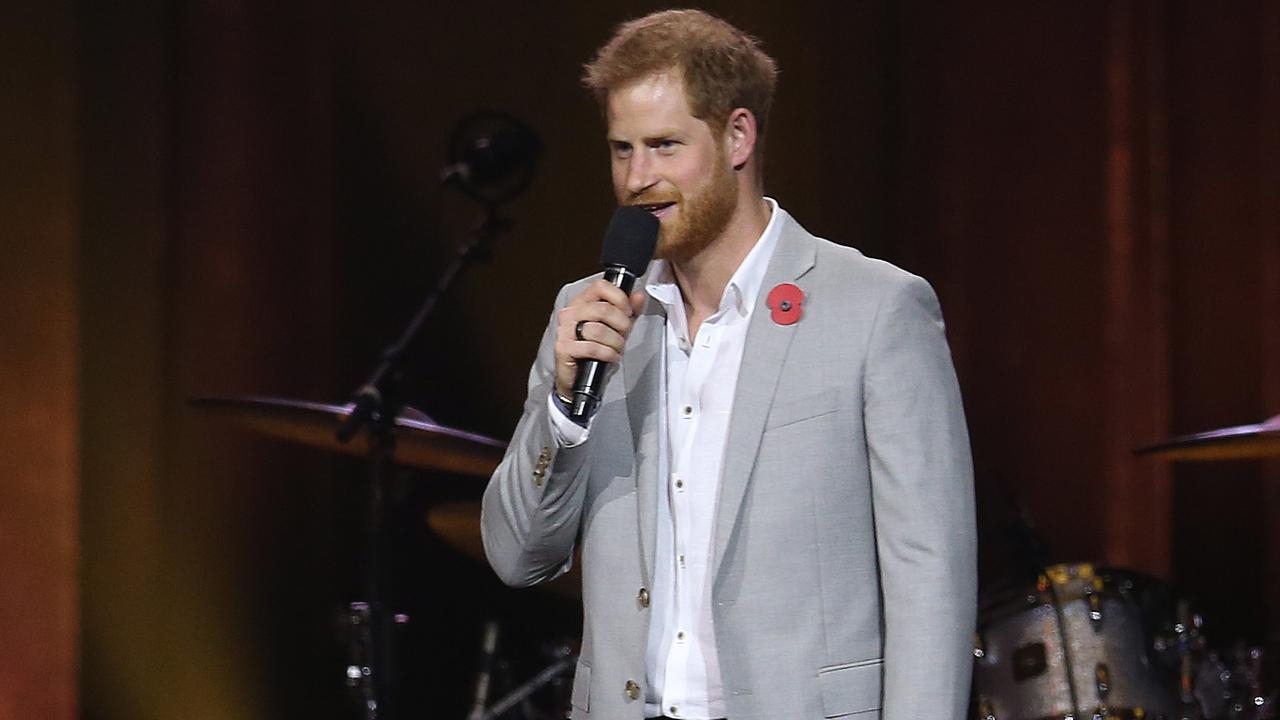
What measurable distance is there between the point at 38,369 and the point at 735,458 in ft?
7.72

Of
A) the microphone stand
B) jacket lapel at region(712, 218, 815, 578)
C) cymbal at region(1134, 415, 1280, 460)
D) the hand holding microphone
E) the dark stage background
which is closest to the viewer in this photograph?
the hand holding microphone

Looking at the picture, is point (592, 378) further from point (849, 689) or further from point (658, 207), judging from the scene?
point (849, 689)

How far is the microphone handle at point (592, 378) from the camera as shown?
5.43 ft

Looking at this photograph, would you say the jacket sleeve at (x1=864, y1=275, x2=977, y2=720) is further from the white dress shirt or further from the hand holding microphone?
the hand holding microphone

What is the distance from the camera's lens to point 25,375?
137 inches

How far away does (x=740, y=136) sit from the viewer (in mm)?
1886

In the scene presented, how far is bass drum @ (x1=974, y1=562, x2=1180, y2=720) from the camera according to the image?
3.53 meters

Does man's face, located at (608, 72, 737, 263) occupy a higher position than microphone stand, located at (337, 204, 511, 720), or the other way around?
man's face, located at (608, 72, 737, 263)

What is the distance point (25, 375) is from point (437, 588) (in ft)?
4.70

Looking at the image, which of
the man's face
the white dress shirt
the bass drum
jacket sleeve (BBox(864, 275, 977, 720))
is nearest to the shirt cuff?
the white dress shirt

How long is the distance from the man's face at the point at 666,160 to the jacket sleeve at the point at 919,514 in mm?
259

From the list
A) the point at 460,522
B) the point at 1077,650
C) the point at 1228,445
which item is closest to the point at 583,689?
the point at 460,522

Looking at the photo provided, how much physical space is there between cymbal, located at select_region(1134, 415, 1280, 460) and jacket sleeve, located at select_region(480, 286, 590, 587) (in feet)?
6.06

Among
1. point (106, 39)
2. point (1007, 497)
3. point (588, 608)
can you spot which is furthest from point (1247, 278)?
point (106, 39)
